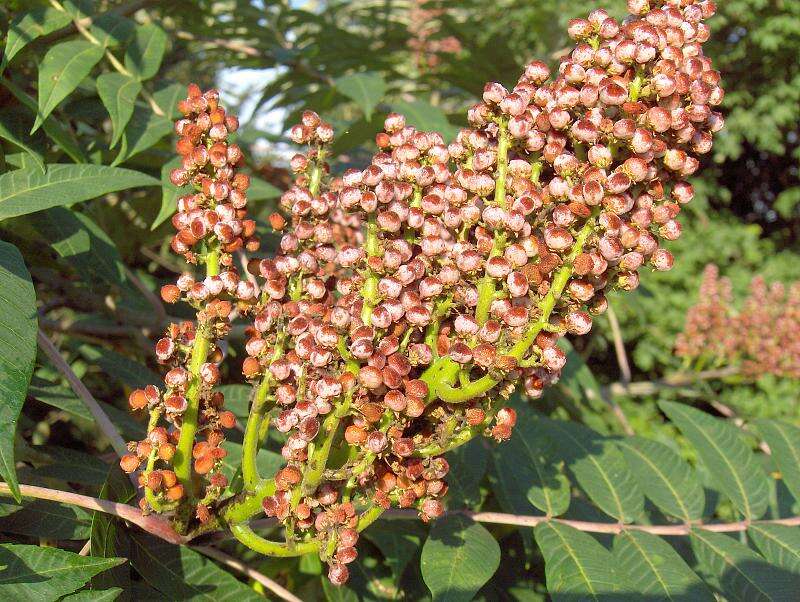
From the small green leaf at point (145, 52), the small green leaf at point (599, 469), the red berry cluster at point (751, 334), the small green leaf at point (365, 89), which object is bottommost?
the red berry cluster at point (751, 334)

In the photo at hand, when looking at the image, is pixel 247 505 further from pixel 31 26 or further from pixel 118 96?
pixel 31 26

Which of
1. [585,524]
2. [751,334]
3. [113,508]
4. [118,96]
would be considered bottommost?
[751,334]

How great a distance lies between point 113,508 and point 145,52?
1.48m

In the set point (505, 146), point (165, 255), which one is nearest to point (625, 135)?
point (505, 146)

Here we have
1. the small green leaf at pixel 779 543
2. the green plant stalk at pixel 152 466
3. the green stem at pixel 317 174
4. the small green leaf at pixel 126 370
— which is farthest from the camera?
the small green leaf at pixel 126 370

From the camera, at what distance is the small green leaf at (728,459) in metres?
1.84

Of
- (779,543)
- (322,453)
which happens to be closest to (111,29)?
(322,453)

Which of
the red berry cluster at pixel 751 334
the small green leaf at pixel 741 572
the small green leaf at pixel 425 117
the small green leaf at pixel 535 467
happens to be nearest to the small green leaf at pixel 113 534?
the small green leaf at pixel 535 467

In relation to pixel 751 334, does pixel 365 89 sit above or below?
above

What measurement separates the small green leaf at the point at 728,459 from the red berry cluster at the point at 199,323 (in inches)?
52.6

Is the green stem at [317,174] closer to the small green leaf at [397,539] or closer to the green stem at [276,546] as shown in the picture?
the green stem at [276,546]

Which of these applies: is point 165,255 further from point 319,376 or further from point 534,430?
point 319,376

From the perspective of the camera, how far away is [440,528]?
1.59m

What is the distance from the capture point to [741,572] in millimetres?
1569
